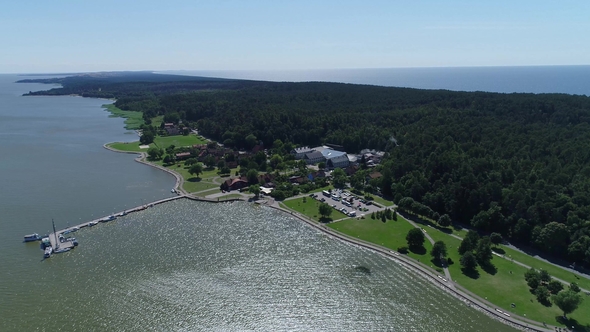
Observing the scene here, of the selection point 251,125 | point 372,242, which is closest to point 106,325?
point 372,242

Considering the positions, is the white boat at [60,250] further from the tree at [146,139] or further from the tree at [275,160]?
the tree at [146,139]

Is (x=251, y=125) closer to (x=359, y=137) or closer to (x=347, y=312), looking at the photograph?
(x=359, y=137)

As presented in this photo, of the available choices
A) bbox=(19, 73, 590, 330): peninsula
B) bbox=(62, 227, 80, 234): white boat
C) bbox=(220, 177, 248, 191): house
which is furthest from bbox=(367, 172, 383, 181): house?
bbox=(62, 227, 80, 234): white boat

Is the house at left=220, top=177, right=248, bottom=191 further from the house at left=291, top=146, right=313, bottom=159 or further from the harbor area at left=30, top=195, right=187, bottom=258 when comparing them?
the house at left=291, top=146, right=313, bottom=159

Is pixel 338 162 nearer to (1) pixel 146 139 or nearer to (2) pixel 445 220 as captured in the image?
(2) pixel 445 220

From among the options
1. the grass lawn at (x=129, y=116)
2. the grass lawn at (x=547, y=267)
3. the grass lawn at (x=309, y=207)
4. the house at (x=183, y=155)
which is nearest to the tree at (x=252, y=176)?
the grass lawn at (x=309, y=207)

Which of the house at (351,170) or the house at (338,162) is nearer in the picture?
the house at (351,170)

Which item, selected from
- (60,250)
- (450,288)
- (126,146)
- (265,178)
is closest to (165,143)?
(126,146)
